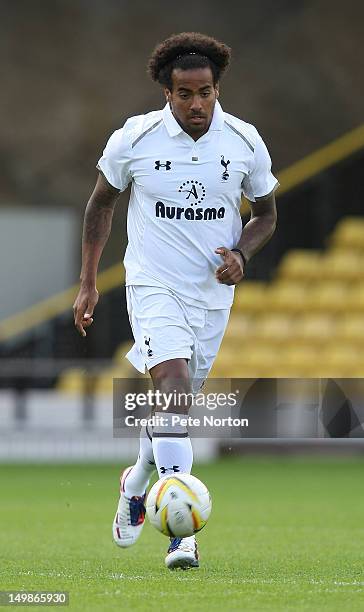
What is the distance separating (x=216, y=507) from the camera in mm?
10820

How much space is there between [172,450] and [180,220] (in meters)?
0.98

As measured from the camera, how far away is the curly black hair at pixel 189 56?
6285 millimetres

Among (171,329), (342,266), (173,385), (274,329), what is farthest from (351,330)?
(173,385)

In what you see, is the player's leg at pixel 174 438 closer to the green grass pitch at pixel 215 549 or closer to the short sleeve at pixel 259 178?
the green grass pitch at pixel 215 549

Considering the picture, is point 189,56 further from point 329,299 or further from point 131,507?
point 329,299

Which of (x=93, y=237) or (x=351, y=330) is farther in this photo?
(x=351, y=330)

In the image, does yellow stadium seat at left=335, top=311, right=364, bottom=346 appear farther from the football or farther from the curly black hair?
the football

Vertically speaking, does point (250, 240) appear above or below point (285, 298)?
above

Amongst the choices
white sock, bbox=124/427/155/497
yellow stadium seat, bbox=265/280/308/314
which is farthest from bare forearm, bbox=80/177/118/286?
yellow stadium seat, bbox=265/280/308/314

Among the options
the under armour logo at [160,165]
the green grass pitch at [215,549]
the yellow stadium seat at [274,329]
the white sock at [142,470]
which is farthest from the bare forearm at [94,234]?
the yellow stadium seat at [274,329]

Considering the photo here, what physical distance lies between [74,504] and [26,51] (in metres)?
13.5

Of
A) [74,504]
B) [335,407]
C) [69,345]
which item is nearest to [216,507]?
[74,504]

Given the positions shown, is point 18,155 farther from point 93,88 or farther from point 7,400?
point 7,400

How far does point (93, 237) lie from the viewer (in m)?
6.62
